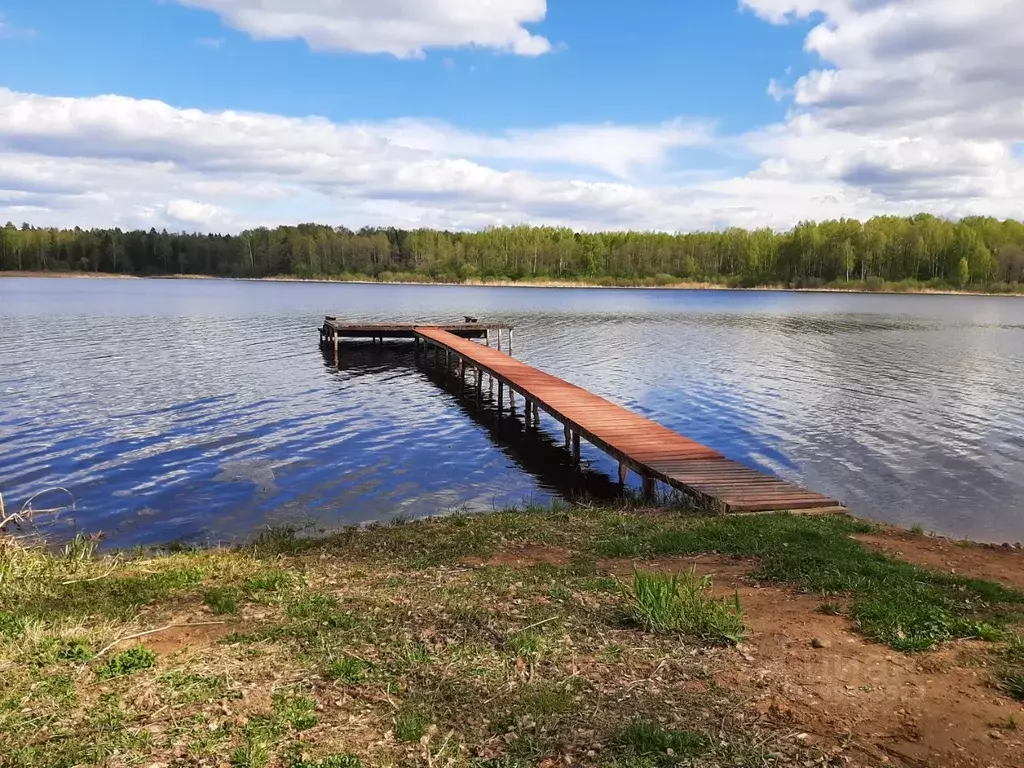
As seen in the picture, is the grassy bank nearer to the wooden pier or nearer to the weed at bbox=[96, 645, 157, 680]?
the weed at bbox=[96, 645, 157, 680]

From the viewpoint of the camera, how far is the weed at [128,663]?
18.0 ft

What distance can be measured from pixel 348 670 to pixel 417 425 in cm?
1540

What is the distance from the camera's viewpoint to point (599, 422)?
1686cm

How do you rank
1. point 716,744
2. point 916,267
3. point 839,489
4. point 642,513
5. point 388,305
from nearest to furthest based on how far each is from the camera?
point 716,744
point 642,513
point 839,489
point 388,305
point 916,267

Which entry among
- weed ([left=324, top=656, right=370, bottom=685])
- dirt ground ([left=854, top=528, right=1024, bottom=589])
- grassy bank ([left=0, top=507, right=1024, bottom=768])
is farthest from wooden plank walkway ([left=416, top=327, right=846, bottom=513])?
weed ([left=324, top=656, right=370, bottom=685])

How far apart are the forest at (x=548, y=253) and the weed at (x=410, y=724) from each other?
117345mm

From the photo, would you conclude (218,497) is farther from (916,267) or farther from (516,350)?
(916,267)

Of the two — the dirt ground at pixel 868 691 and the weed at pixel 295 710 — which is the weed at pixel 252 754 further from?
the dirt ground at pixel 868 691

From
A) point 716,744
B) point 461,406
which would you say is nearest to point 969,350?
point 461,406

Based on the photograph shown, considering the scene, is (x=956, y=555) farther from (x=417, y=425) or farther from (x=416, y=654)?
(x=417, y=425)

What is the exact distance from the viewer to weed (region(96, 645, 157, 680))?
548 cm

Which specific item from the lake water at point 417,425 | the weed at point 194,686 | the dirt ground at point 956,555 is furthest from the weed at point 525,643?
the lake water at point 417,425

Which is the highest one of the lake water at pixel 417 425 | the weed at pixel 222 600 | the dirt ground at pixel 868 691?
the dirt ground at pixel 868 691

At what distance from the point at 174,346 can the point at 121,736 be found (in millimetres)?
34453
